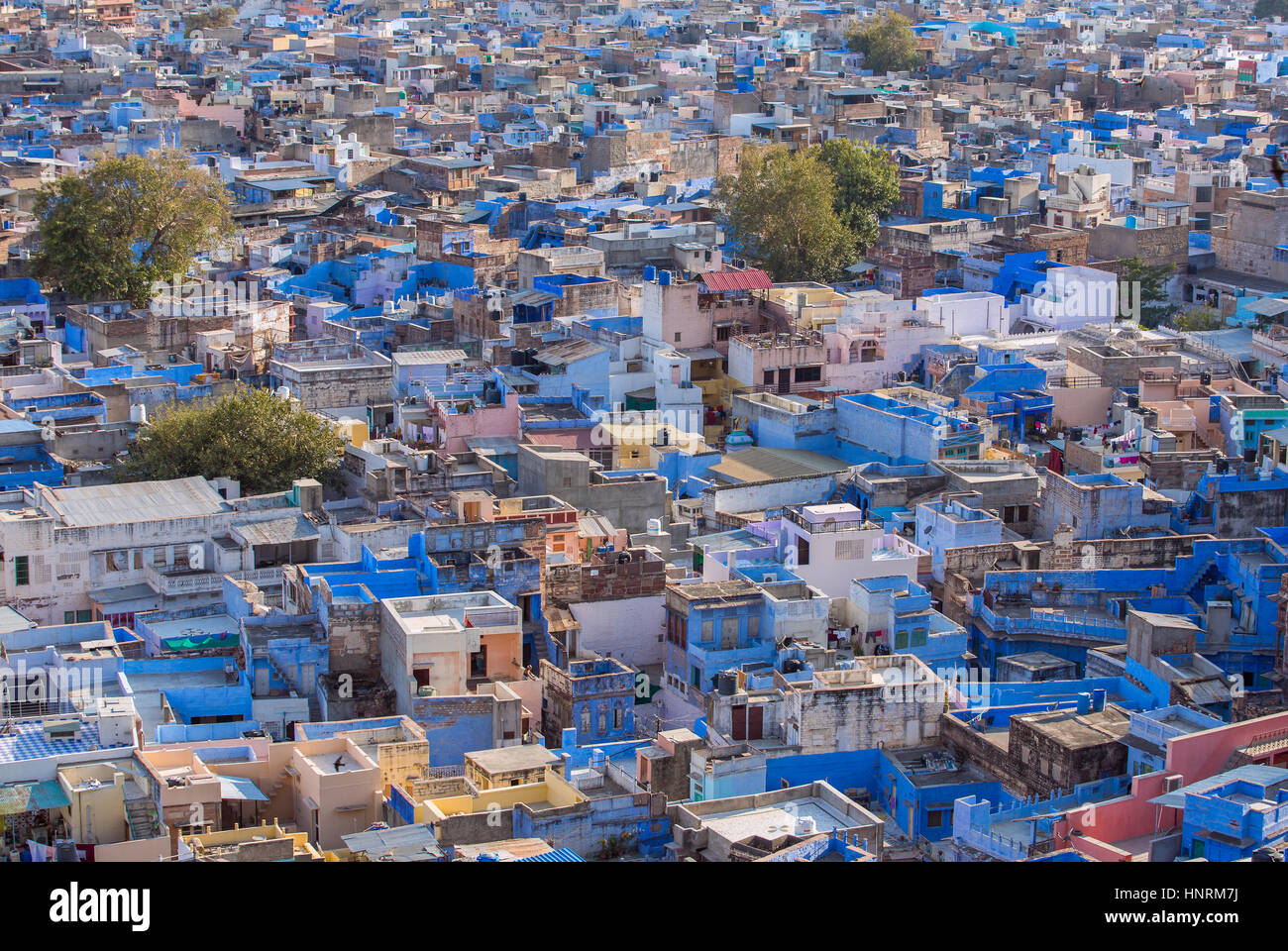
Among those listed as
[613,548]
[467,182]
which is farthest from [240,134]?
[613,548]

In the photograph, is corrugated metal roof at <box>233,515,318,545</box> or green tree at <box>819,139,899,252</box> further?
green tree at <box>819,139,899,252</box>

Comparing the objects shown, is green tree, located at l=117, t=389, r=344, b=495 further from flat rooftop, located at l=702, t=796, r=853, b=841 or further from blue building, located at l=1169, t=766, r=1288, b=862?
blue building, located at l=1169, t=766, r=1288, b=862

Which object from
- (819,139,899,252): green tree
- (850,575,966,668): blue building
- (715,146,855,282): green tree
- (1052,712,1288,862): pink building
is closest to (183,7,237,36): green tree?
(819,139,899,252): green tree

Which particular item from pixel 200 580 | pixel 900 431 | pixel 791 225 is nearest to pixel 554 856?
pixel 200 580

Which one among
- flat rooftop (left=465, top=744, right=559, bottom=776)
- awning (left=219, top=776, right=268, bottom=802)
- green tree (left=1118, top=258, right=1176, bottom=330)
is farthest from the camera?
green tree (left=1118, top=258, right=1176, bottom=330)

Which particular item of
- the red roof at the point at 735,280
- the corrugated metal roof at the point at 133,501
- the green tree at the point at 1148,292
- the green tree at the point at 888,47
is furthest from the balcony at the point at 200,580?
the green tree at the point at 888,47
